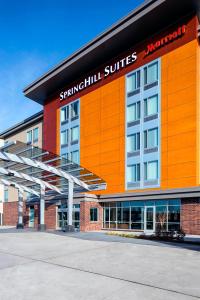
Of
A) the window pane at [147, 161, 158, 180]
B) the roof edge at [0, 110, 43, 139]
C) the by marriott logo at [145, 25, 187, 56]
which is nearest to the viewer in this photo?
the by marriott logo at [145, 25, 187, 56]

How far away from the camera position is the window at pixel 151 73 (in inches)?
1180

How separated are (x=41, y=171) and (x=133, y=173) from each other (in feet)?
28.6

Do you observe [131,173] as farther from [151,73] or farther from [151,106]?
[151,73]

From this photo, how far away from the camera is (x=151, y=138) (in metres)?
30.0

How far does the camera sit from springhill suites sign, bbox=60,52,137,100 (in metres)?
32.3

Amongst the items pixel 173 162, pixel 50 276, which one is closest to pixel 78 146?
pixel 173 162

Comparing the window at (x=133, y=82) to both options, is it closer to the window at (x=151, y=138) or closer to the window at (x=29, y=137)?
the window at (x=151, y=138)

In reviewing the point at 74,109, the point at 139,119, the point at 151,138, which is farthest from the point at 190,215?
the point at 74,109

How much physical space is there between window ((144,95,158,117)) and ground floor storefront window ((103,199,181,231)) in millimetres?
7901

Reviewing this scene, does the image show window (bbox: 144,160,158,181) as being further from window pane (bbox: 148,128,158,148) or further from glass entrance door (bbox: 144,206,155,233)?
glass entrance door (bbox: 144,206,155,233)

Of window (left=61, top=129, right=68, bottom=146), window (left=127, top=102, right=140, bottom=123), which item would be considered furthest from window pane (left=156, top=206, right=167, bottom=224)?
window (left=61, top=129, right=68, bottom=146)

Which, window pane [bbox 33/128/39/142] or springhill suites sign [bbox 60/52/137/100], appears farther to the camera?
window pane [bbox 33/128/39/142]

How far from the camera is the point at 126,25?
2972 cm

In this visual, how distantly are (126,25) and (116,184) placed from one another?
14.7m
